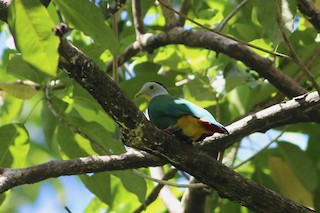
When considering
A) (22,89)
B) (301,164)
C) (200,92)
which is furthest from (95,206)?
(301,164)

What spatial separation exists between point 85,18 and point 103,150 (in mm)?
1270

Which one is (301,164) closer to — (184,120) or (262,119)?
(262,119)

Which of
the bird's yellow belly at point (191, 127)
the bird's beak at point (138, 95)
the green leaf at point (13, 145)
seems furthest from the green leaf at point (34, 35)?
the bird's beak at point (138, 95)

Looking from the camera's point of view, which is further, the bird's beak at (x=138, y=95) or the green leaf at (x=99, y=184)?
the bird's beak at (x=138, y=95)

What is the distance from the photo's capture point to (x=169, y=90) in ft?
14.0

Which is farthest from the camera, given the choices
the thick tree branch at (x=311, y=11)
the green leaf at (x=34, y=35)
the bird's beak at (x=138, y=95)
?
the bird's beak at (x=138, y=95)

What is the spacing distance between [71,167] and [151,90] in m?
0.99

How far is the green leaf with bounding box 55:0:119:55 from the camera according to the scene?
2568mm

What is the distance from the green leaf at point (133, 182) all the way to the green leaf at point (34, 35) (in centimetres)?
190

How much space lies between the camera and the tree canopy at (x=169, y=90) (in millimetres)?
2570

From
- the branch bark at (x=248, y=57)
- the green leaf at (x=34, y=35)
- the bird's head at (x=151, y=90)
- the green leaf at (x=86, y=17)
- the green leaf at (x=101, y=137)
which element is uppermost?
the branch bark at (x=248, y=57)

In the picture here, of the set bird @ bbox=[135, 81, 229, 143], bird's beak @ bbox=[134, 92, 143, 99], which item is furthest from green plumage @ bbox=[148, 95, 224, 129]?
bird's beak @ bbox=[134, 92, 143, 99]

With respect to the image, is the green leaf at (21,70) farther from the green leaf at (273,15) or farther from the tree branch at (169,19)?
the green leaf at (273,15)

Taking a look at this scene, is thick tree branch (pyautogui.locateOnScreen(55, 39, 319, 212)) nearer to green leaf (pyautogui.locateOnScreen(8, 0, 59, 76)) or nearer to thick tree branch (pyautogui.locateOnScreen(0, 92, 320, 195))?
thick tree branch (pyautogui.locateOnScreen(0, 92, 320, 195))
